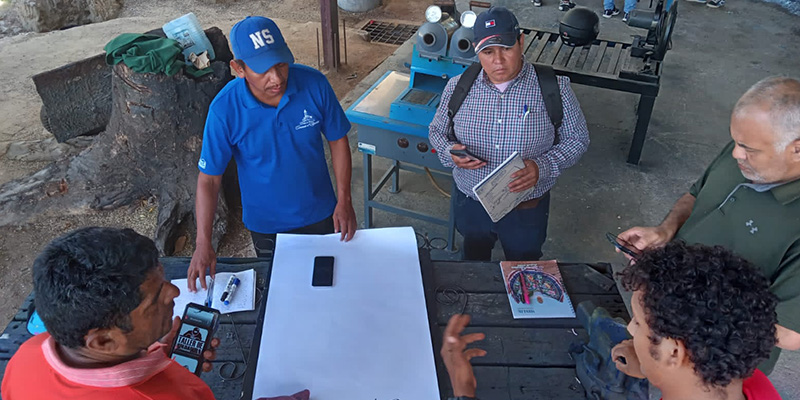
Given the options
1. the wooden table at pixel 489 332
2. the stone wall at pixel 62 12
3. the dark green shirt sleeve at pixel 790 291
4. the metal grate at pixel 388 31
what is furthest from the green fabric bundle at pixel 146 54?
the stone wall at pixel 62 12

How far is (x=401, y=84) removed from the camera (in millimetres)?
3197

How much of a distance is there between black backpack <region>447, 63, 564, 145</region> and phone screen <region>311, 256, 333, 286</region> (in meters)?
0.92

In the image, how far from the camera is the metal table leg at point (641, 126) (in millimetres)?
3916

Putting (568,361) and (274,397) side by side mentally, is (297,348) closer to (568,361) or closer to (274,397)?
(274,397)

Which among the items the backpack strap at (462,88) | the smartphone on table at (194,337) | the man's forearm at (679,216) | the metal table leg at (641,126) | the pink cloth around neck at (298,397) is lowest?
the metal table leg at (641,126)

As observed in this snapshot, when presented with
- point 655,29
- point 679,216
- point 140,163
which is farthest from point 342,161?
point 655,29

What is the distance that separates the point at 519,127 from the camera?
2229 millimetres

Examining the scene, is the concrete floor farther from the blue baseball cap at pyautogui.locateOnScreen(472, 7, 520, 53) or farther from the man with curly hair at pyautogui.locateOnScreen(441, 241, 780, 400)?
the man with curly hair at pyautogui.locateOnScreen(441, 241, 780, 400)

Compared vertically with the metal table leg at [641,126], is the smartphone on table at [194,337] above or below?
above

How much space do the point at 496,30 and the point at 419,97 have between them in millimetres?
890

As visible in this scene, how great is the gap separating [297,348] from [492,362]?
1.89ft

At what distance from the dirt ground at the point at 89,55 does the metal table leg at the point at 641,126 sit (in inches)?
119

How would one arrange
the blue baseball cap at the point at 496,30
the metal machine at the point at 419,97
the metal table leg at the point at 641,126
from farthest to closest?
the metal table leg at the point at 641,126 < the metal machine at the point at 419,97 < the blue baseball cap at the point at 496,30

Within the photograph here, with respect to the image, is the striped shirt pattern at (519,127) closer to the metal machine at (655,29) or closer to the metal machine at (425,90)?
the metal machine at (425,90)
